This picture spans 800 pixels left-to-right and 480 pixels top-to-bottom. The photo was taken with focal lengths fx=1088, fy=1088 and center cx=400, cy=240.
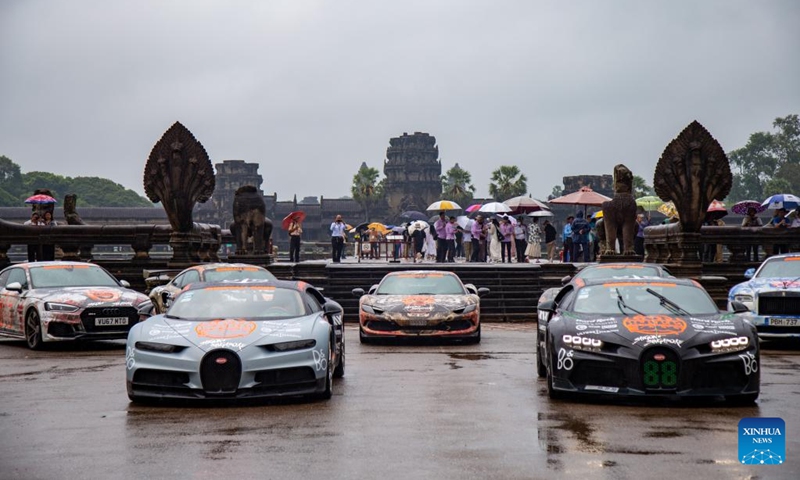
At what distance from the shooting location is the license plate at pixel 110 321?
15.9m

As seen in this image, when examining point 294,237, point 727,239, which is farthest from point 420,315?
point 294,237

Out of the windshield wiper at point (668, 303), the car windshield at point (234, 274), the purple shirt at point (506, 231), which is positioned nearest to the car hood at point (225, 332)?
the windshield wiper at point (668, 303)

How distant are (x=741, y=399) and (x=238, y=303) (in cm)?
494

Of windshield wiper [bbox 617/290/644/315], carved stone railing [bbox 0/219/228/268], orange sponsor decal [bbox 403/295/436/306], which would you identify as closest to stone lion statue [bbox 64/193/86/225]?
carved stone railing [bbox 0/219/228/268]

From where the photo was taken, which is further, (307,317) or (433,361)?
(433,361)

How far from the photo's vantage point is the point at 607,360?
9453 millimetres

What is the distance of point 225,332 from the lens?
389 inches

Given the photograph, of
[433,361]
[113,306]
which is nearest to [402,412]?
[433,361]

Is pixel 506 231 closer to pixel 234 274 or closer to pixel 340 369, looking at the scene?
pixel 234 274

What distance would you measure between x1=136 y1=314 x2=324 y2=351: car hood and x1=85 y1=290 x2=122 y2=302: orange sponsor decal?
5.92 meters

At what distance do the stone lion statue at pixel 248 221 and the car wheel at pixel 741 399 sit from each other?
21908mm

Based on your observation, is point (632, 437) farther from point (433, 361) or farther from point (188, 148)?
point (188, 148)

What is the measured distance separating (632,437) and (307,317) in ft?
12.4

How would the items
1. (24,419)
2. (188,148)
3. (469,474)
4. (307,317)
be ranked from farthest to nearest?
(188,148)
(307,317)
(24,419)
(469,474)
